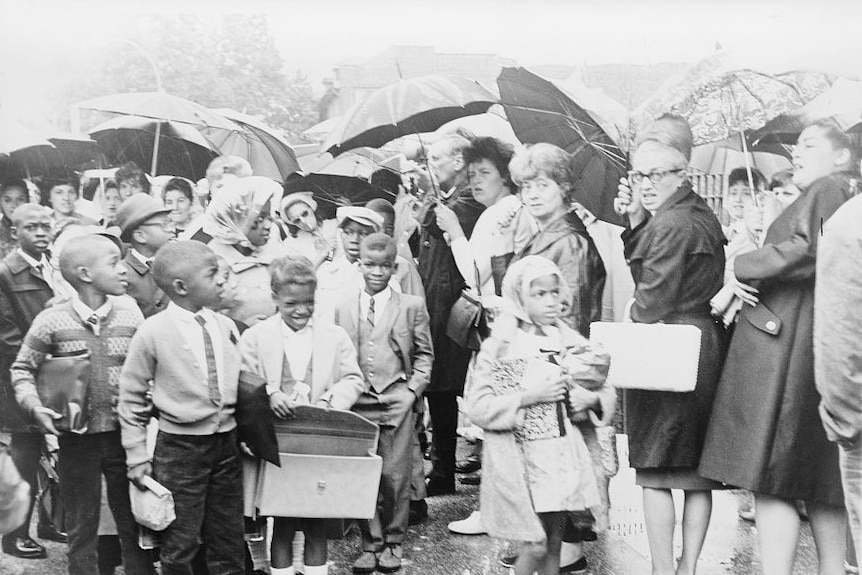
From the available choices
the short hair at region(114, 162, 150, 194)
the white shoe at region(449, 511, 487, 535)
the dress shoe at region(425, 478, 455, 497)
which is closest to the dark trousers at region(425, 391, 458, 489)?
the dress shoe at region(425, 478, 455, 497)

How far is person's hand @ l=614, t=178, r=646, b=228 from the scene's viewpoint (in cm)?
470

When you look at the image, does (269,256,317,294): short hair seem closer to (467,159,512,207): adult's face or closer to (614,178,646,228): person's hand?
(467,159,512,207): adult's face

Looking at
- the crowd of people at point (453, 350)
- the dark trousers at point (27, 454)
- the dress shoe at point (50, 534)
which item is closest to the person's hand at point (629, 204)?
the crowd of people at point (453, 350)

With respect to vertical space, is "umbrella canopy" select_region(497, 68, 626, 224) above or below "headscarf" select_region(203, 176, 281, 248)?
above

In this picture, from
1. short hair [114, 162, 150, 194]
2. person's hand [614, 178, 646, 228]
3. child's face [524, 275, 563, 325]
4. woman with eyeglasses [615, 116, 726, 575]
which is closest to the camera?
child's face [524, 275, 563, 325]

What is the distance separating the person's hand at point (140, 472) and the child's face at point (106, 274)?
0.76 meters

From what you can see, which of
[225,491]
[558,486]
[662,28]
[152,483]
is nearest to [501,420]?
[558,486]

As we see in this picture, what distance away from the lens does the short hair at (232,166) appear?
4.86 meters

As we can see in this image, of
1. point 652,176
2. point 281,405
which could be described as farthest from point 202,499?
point 652,176

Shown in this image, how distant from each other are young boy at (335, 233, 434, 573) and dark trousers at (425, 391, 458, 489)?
19.0 inches

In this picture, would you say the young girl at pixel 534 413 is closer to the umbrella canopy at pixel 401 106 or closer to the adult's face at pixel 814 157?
the umbrella canopy at pixel 401 106

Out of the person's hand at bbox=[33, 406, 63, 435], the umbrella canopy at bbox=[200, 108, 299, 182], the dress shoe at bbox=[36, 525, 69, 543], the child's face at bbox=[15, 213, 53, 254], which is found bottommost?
the dress shoe at bbox=[36, 525, 69, 543]

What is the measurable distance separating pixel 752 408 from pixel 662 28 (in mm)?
1759

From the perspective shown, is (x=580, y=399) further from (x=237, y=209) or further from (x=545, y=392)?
(x=237, y=209)
